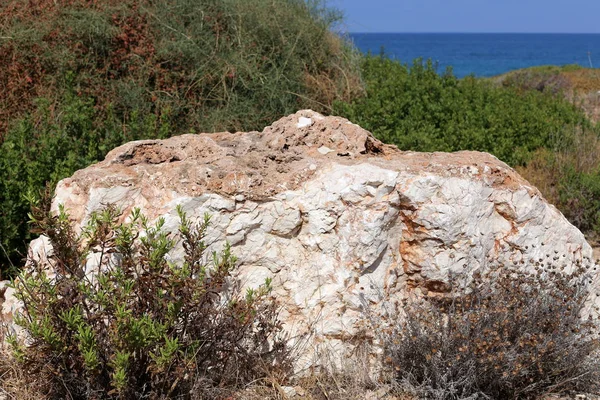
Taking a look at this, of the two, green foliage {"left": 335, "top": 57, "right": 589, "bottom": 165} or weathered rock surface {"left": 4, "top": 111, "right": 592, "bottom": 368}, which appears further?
green foliage {"left": 335, "top": 57, "right": 589, "bottom": 165}

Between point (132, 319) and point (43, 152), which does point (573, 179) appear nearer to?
point (43, 152)

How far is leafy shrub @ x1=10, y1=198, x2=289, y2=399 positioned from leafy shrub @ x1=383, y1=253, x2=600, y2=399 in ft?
2.58

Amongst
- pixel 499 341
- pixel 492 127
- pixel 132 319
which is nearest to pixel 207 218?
pixel 132 319

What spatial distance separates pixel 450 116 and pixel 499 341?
5.30m

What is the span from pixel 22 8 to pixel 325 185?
5.99m

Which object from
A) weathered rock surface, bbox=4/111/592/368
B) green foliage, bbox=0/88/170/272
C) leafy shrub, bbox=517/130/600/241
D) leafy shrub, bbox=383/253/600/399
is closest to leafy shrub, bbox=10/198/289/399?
weathered rock surface, bbox=4/111/592/368

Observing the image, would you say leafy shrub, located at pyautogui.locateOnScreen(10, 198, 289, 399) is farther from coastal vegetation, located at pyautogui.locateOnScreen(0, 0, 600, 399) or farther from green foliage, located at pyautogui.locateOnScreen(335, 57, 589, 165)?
green foliage, located at pyautogui.locateOnScreen(335, 57, 589, 165)

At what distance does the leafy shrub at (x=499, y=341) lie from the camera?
3.51 metres

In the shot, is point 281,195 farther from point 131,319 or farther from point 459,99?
point 459,99

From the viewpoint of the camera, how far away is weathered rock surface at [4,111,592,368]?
12.5ft

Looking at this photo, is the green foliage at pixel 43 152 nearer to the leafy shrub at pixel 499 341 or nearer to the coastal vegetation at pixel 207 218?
the coastal vegetation at pixel 207 218

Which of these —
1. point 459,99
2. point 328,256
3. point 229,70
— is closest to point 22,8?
point 229,70

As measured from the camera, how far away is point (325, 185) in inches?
153

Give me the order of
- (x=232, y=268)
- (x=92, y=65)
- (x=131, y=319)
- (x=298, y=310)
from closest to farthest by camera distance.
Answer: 1. (x=131, y=319)
2. (x=232, y=268)
3. (x=298, y=310)
4. (x=92, y=65)
